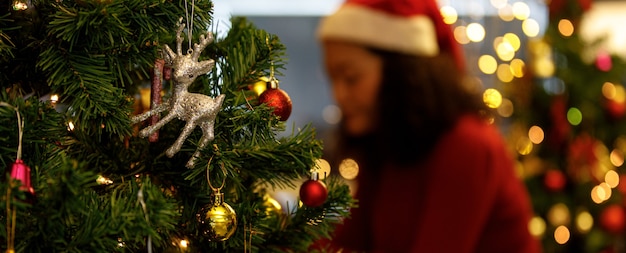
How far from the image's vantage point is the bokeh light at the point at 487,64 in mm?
2875

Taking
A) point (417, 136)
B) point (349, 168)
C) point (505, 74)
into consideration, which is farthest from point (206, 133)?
point (505, 74)

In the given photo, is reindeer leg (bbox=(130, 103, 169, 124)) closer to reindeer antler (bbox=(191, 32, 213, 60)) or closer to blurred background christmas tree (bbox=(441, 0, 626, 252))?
reindeer antler (bbox=(191, 32, 213, 60))

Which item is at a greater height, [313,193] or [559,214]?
[313,193]

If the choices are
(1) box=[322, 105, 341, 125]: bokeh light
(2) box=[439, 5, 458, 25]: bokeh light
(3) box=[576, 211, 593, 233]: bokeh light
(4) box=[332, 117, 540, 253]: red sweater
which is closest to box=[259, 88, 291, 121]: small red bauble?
(4) box=[332, 117, 540, 253]: red sweater

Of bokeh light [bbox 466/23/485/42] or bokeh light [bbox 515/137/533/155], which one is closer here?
bokeh light [bbox 515/137/533/155]

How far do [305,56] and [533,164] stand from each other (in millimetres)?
1322

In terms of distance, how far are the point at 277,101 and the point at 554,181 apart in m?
1.86

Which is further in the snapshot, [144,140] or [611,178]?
[611,178]

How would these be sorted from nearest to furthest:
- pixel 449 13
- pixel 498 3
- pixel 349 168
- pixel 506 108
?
pixel 349 168, pixel 506 108, pixel 449 13, pixel 498 3

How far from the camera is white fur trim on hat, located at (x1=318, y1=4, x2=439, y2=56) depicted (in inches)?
58.0

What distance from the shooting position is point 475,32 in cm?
284

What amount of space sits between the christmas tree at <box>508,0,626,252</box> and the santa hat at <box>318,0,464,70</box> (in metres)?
1.03

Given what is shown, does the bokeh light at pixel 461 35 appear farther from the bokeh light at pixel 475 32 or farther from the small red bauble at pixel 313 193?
the small red bauble at pixel 313 193

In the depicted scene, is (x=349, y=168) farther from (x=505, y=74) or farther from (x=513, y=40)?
(x=513, y=40)
